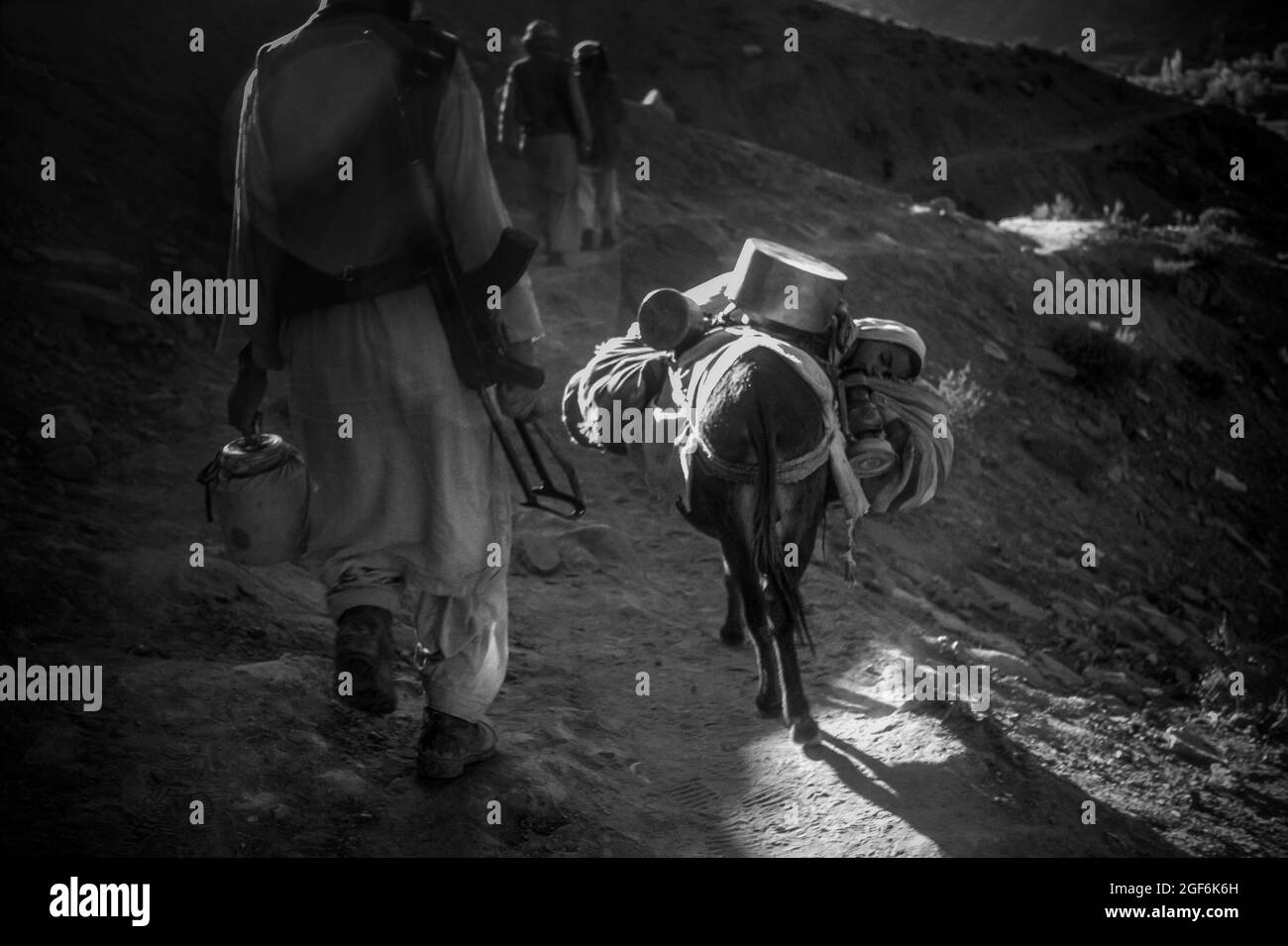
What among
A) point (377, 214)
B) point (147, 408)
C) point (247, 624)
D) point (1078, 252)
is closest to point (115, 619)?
point (247, 624)

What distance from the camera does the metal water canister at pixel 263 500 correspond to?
3.22 metres

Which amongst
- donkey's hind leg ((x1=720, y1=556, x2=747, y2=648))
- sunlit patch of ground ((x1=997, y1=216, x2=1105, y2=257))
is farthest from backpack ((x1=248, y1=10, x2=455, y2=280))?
sunlit patch of ground ((x1=997, y1=216, x2=1105, y2=257))

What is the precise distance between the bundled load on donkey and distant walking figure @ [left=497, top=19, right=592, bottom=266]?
5.96 metres

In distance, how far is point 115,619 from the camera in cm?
429

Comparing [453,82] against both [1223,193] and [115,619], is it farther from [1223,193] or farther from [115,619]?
[1223,193]

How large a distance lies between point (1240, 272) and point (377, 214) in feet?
42.8

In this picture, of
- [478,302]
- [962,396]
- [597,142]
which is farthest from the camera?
[597,142]

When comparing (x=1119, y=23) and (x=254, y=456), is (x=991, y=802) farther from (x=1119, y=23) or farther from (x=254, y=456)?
(x=1119, y=23)

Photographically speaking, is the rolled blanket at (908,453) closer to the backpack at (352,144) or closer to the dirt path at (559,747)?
the dirt path at (559,747)

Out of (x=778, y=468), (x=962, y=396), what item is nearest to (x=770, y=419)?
(x=778, y=468)

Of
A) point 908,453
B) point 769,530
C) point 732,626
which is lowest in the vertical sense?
point 732,626

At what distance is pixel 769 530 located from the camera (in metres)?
4.00

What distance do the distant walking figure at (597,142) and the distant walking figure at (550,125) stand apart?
0.19 meters

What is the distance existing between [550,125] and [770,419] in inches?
291
